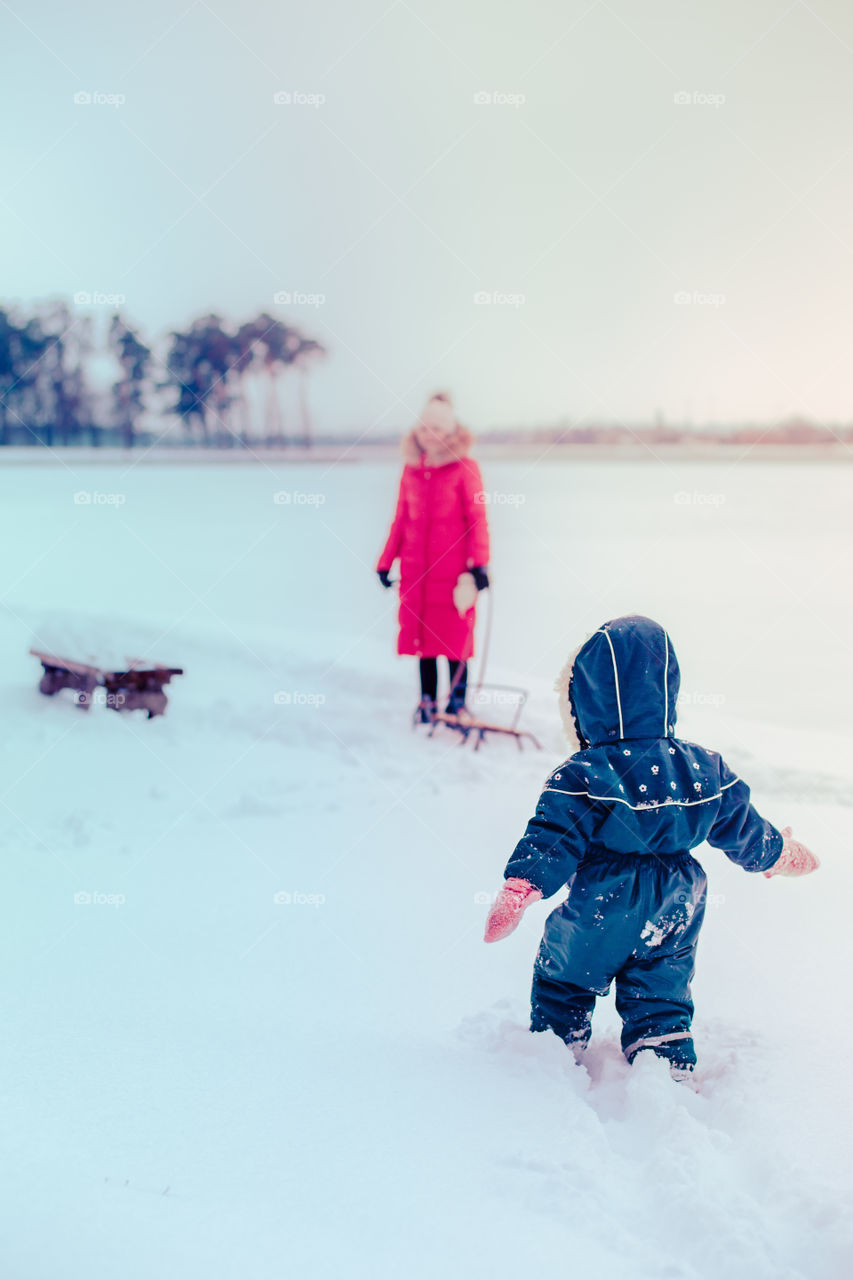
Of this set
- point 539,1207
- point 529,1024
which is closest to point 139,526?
point 529,1024

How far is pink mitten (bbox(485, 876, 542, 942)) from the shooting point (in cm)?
146

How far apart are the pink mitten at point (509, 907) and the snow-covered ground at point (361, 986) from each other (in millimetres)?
237

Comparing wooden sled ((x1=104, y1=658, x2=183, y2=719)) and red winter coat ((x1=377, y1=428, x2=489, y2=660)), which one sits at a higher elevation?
red winter coat ((x1=377, y1=428, x2=489, y2=660))

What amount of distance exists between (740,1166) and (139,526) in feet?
17.9

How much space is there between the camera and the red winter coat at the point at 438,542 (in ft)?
12.1

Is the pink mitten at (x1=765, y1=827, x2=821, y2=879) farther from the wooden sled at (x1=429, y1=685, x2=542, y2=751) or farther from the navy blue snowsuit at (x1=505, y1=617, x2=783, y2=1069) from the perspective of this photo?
the wooden sled at (x1=429, y1=685, x2=542, y2=751)

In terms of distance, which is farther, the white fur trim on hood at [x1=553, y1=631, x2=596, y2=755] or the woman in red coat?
the woman in red coat

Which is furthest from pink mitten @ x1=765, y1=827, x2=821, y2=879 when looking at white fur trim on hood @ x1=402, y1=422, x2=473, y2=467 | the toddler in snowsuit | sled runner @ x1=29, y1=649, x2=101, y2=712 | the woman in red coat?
sled runner @ x1=29, y1=649, x2=101, y2=712

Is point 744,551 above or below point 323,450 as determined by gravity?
below

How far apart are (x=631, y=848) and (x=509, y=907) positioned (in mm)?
231

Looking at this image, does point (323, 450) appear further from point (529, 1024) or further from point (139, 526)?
point (529, 1024)

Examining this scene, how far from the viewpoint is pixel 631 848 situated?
5.14 feet

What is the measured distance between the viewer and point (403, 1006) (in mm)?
1851

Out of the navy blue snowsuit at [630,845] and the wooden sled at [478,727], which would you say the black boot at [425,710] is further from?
the navy blue snowsuit at [630,845]
